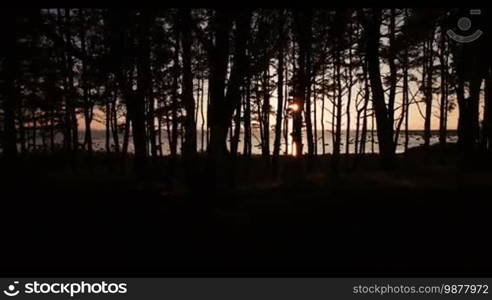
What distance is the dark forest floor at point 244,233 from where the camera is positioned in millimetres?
4973

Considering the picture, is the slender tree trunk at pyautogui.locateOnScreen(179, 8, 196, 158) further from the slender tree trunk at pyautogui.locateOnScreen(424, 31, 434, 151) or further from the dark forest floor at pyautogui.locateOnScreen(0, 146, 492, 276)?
the slender tree trunk at pyautogui.locateOnScreen(424, 31, 434, 151)

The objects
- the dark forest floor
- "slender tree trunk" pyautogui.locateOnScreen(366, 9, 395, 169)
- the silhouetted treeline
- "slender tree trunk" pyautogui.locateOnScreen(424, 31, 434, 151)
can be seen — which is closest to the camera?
the dark forest floor

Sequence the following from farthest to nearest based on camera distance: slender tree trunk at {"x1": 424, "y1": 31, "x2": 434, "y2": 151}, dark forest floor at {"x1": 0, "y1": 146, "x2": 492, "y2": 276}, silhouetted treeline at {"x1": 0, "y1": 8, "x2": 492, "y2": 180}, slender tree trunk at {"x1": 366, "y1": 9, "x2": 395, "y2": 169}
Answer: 1. slender tree trunk at {"x1": 424, "y1": 31, "x2": 434, "y2": 151}
2. slender tree trunk at {"x1": 366, "y1": 9, "x2": 395, "y2": 169}
3. silhouetted treeline at {"x1": 0, "y1": 8, "x2": 492, "y2": 180}
4. dark forest floor at {"x1": 0, "y1": 146, "x2": 492, "y2": 276}

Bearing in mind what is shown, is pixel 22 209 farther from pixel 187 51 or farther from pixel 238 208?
pixel 187 51

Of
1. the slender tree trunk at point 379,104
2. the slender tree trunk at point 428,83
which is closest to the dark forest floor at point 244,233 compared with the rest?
the slender tree trunk at point 379,104

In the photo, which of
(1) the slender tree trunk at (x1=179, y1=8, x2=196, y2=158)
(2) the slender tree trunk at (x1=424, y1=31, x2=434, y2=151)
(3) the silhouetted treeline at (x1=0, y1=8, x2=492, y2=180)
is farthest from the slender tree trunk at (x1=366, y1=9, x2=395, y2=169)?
(1) the slender tree trunk at (x1=179, y1=8, x2=196, y2=158)

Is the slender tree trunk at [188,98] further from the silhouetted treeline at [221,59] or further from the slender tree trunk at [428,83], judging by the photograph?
the slender tree trunk at [428,83]

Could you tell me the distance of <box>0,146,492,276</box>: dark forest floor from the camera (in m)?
4.97

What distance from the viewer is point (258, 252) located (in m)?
5.53

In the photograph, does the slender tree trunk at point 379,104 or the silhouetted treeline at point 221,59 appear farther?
the slender tree trunk at point 379,104

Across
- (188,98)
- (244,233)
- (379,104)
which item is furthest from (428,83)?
(244,233)

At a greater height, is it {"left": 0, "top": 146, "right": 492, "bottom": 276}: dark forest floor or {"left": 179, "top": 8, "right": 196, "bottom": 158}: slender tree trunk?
{"left": 179, "top": 8, "right": 196, "bottom": 158}: slender tree trunk

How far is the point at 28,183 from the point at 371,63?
16205 mm

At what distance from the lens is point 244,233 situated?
255 inches
